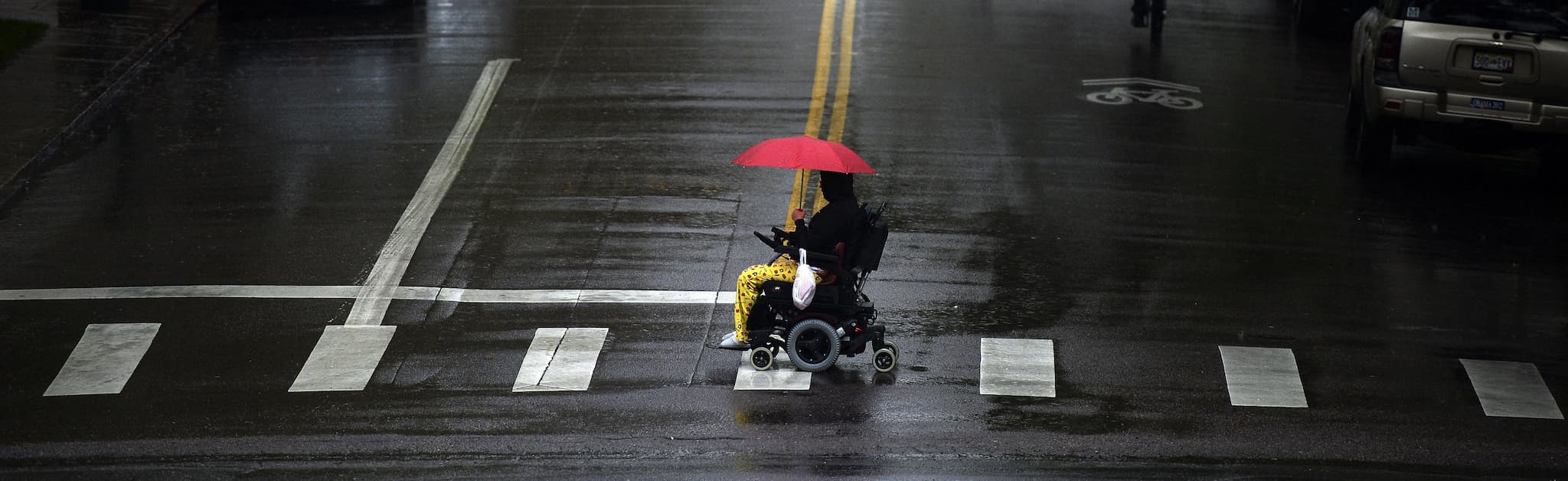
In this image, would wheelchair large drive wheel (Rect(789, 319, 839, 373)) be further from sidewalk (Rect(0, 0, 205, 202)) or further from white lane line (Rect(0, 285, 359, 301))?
sidewalk (Rect(0, 0, 205, 202))

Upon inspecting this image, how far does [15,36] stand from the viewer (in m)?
21.0

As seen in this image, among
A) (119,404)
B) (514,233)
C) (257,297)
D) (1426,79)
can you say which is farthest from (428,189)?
(1426,79)

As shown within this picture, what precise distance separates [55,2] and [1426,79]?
1744cm

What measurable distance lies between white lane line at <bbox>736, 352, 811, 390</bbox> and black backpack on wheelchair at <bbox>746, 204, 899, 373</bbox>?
5 cm

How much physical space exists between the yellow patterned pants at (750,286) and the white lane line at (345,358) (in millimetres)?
2288

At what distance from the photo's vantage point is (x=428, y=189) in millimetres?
15164

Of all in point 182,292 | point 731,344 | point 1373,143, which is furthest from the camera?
point 1373,143

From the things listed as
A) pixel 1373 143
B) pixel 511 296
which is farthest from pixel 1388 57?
pixel 511 296

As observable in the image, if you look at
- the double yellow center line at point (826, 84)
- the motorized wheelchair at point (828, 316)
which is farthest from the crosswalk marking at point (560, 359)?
the double yellow center line at point (826, 84)

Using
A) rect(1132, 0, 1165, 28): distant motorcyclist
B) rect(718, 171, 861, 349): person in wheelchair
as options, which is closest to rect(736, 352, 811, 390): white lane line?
rect(718, 171, 861, 349): person in wheelchair

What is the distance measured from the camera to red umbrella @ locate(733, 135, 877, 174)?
1057 cm

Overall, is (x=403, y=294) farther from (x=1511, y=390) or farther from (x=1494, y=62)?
(x=1494, y=62)

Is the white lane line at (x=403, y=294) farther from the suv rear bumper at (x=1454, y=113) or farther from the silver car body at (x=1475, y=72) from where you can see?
the silver car body at (x=1475, y=72)

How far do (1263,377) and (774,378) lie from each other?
3.04 meters
